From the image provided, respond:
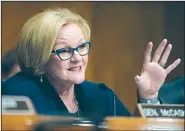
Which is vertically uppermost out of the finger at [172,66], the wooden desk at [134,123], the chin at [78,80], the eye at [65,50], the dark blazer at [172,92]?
the eye at [65,50]

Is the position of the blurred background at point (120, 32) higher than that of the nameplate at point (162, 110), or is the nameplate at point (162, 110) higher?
the blurred background at point (120, 32)

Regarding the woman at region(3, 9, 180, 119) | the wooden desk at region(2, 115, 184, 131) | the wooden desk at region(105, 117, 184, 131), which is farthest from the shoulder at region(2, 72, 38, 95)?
the wooden desk at region(105, 117, 184, 131)

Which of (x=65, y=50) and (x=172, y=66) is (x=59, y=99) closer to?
(x=65, y=50)

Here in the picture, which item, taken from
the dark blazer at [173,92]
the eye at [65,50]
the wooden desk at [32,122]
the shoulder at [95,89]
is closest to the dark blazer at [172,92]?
the dark blazer at [173,92]

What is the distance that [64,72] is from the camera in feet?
7.16

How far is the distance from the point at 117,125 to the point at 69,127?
0.71 feet

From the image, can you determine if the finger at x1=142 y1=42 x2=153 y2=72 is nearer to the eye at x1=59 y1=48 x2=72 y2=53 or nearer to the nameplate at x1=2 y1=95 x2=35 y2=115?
the eye at x1=59 y1=48 x2=72 y2=53

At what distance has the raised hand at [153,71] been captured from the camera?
2229 millimetres

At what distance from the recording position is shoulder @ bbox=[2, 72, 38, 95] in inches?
85.7

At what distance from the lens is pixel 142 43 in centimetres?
225

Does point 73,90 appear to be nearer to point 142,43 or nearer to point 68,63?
point 68,63

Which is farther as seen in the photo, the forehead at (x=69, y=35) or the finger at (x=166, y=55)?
the finger at (x=166, y=55)

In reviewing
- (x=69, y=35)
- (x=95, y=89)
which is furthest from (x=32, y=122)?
(x=69, y=35)

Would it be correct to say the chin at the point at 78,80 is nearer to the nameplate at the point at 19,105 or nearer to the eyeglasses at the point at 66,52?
the eyeglasses at the point at 66,52
